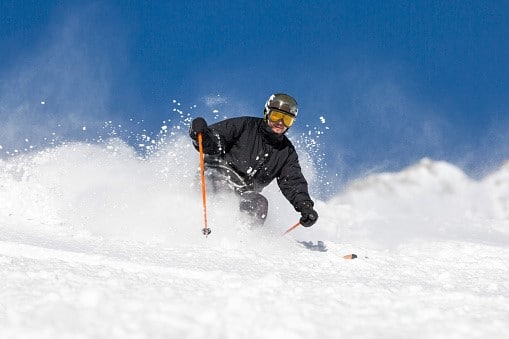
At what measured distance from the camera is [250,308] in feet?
6.84

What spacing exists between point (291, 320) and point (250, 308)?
0.63 ft

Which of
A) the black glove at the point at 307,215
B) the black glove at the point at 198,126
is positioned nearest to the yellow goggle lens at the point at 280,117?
the black glove at the point at 198,126

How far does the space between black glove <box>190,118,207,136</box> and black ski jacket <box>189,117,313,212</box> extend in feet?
0.89

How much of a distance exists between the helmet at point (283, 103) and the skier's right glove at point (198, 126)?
0.81 meters

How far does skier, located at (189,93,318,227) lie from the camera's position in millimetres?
5977

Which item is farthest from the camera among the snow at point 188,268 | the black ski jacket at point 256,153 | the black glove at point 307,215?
the black ski jacket at point 256,153

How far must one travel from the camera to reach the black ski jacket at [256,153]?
20.1 ft

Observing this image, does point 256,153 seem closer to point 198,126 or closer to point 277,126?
point 277,126

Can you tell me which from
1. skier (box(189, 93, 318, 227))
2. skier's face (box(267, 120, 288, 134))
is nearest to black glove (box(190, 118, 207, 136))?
→ skier (box(189, 93, 318, 227))

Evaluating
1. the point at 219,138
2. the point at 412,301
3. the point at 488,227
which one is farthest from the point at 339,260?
the point at 488,227

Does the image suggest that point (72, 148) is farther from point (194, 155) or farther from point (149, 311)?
point (149, 311)

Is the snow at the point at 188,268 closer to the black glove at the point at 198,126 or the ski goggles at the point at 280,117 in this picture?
the black glove at the point at 198,126

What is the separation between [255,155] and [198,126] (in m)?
0.91

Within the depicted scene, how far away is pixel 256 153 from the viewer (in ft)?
20.5
